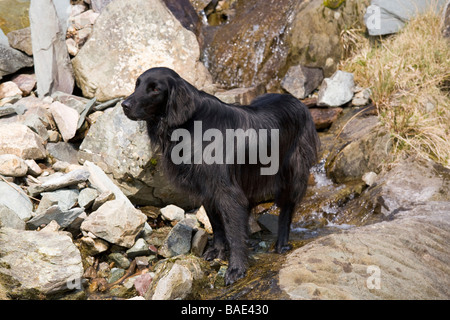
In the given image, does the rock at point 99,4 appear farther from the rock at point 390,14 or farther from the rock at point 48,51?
the rock at point 390,14

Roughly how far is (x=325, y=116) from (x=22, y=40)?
452 centimetres

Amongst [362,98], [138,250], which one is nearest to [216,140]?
[138,250]

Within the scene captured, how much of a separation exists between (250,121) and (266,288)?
4.77ft

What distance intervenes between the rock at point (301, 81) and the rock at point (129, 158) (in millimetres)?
2971

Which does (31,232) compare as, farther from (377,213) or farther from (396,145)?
(396,145)

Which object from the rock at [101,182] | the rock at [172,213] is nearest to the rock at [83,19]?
the rock at [101,182]

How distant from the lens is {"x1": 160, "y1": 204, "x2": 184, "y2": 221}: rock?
5.50 m

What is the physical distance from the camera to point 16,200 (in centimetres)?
462

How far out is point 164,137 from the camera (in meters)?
4.02

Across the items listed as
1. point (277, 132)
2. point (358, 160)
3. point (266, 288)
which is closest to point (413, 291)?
point (266, 288)

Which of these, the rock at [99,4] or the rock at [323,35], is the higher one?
the rock at [99,4]

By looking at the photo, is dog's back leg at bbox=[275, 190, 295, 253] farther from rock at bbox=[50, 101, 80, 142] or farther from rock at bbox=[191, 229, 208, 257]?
rock at bbox=[50, 101, 80, 142]

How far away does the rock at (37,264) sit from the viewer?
384 centimetres

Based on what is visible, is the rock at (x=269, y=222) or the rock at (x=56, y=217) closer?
the rock at (x=56, y=217)
